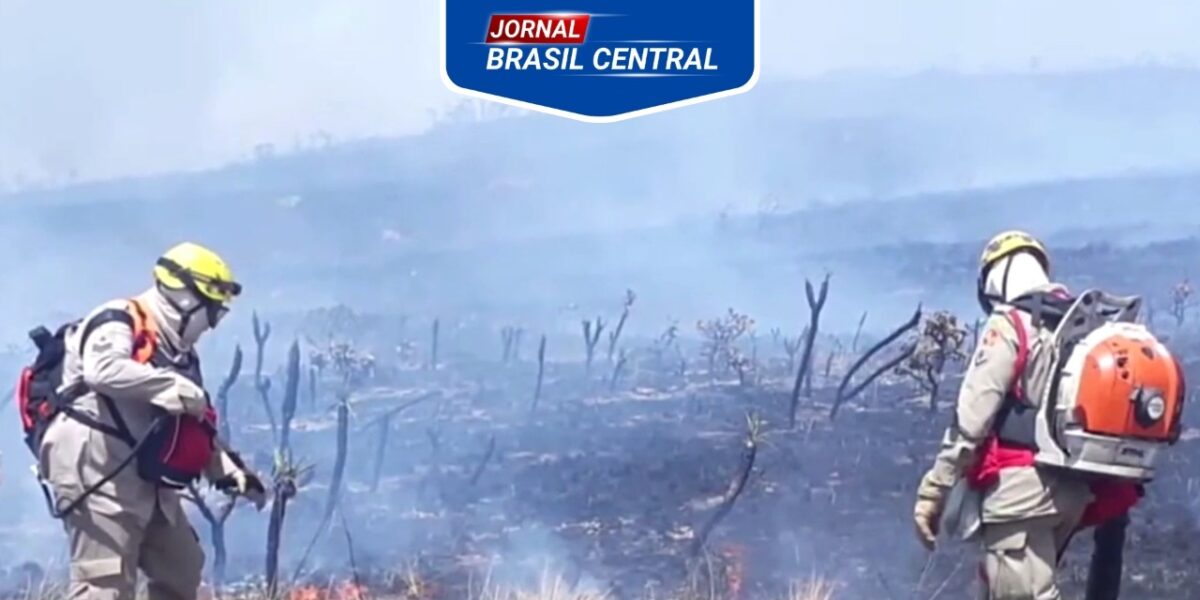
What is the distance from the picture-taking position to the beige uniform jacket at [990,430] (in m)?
6.33

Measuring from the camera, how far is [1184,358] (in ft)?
24.4

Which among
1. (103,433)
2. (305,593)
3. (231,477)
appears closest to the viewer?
(103,433)

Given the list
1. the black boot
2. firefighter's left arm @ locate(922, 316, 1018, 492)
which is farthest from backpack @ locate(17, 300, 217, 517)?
the black boot

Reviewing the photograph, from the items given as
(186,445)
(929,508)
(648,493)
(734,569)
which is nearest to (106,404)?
(186,445)

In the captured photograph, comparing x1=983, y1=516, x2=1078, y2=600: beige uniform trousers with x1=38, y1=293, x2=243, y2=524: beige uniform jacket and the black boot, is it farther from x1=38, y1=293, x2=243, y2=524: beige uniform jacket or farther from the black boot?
x1=38, y1=293, x2=243, y2=524: beige uniform jacket

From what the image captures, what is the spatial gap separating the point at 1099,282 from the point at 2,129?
12.8ft

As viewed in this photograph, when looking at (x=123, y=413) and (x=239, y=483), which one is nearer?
(x=123, y=413)

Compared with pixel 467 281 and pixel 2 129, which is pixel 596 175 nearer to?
pixel 467 281

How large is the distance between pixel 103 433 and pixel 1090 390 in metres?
2.97

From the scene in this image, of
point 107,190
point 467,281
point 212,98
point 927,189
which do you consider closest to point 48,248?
point 107,190

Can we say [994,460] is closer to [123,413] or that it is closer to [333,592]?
[333,592]

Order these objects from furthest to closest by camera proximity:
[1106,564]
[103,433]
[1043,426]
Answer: [1106,564] < [103,433] < [1043,426]

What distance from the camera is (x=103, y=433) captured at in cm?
648

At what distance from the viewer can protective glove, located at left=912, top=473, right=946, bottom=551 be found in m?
6.52
